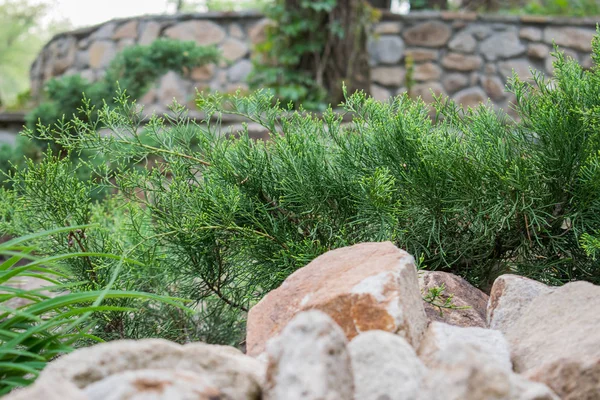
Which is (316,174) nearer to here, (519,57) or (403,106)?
(403,106)

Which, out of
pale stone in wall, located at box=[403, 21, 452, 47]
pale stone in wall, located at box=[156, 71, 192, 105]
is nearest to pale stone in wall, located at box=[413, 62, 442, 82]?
pale stone in wall, located at box=[403, 21, 452, 47]

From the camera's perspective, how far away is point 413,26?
687cm

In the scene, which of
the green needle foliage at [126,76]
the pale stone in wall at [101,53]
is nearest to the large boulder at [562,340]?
the green needle foliage at [126,76]

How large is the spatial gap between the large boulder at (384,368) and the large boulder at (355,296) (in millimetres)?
193

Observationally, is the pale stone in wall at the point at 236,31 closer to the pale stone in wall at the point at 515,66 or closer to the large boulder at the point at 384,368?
the pale stone in wall at the point at 515,66

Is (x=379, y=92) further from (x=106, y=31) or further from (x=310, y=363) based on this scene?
(x=310, y=363)

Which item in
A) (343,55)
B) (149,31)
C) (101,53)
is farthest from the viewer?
(101,53)

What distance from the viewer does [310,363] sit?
0.98m

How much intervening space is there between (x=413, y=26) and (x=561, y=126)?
5.46 m

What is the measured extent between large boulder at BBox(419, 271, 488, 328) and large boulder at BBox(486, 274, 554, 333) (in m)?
0.08

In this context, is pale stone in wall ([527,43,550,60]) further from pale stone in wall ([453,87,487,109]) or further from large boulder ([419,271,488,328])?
large boulder ([419,271,488,328])

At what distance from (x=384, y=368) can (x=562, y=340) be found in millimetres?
465

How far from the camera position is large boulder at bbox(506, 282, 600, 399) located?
1127 millimetres

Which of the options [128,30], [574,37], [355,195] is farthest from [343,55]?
[355,195]
